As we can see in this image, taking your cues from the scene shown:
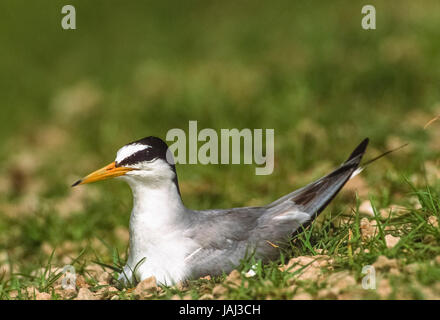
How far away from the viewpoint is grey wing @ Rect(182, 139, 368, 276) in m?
4.59

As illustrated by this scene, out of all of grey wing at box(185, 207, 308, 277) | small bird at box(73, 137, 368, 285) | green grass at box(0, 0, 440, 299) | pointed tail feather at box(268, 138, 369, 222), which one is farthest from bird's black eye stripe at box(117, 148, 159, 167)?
pointed tail feather at box(268, 138, 369, 222)

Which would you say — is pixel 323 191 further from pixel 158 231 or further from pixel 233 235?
pixel 158 231

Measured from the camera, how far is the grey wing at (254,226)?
15.1 ft

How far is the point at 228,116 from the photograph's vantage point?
28.1ft

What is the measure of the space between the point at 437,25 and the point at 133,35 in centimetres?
585

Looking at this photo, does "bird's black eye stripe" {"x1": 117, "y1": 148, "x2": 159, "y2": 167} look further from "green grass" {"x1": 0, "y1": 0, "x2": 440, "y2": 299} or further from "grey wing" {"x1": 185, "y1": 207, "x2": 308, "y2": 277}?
"green grass" {"x1": 0, "y1": 0, "x2": 440, "y2": 299}

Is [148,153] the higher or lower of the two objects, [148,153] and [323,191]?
the higher

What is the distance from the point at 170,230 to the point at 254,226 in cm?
58
